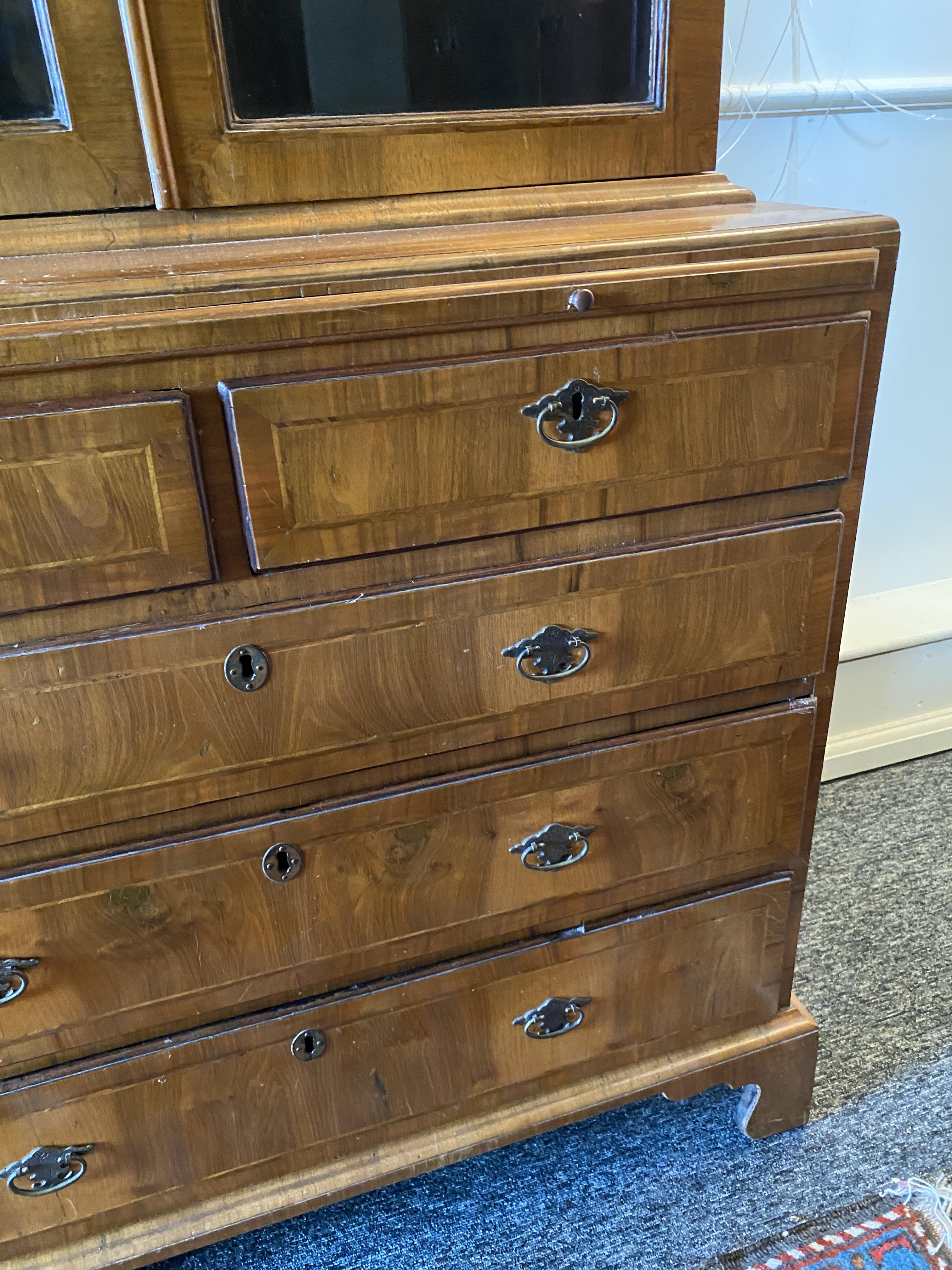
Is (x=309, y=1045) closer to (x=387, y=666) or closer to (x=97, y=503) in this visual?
(x=387, y=666)

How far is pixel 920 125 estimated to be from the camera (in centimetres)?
135

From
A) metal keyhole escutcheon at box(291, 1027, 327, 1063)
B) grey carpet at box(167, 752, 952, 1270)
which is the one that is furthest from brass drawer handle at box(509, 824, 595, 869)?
grey carpet at box(167, 752, 952, 1270)

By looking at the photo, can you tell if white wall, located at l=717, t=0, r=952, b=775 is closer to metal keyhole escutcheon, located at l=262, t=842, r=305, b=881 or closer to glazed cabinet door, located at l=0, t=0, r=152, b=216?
glazed cabinet door, located at l=0, t=0, r=152, b=216

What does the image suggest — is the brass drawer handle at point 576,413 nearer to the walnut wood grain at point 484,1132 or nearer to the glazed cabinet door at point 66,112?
the glazed cabinet door at point 66,112

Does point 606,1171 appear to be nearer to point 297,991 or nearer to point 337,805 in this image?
point 297,991

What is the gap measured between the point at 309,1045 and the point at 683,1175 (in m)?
0.53

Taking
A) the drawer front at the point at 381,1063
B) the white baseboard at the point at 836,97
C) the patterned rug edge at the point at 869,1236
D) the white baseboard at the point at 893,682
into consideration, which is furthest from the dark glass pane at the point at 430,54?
the patterned rug edge at the point at 869,1236

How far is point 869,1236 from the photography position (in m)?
1.02

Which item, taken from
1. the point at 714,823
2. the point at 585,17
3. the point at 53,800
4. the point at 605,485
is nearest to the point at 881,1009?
the point at 714,823

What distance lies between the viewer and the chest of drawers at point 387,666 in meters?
0.66

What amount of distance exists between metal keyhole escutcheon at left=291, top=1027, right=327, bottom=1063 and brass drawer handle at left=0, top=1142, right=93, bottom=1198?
20 centimetres

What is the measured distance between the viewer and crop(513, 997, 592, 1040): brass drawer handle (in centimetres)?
95

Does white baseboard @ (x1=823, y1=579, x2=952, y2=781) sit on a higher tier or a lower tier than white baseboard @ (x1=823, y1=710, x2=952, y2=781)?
higher

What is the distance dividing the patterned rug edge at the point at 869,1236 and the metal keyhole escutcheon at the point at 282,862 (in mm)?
647
